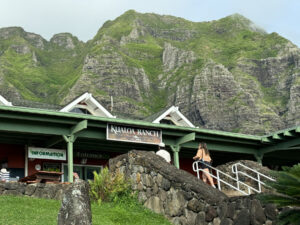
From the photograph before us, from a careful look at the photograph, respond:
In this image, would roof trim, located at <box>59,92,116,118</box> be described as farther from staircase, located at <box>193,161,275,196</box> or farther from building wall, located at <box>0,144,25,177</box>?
staircase, located at <box>193,161,275,196</box>

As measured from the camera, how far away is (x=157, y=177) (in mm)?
12836

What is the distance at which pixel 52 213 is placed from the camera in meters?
11.0

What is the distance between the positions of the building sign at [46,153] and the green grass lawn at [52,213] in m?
6.57

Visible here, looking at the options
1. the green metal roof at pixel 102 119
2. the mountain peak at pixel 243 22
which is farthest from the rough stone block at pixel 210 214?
the mountain peak at pixel 243 22

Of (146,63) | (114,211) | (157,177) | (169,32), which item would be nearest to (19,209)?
(114,211)

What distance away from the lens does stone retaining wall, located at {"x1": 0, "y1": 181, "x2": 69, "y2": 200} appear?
1370 centimetres

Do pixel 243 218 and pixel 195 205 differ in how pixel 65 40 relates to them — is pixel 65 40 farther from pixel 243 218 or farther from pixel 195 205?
pixel 243 218

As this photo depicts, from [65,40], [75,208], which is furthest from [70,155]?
[65,40]

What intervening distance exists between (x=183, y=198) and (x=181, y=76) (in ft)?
384

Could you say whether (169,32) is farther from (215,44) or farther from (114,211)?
(114,211)

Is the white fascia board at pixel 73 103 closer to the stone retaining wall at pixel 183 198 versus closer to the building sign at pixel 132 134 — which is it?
the building sign at pixel 132 134

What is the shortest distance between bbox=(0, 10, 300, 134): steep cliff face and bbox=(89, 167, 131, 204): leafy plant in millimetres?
95633

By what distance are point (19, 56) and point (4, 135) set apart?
12704 cm

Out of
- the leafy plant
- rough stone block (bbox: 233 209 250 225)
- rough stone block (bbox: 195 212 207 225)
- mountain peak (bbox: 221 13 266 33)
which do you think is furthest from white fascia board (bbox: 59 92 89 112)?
mountain peak (bbox: 221 13 266 33)
